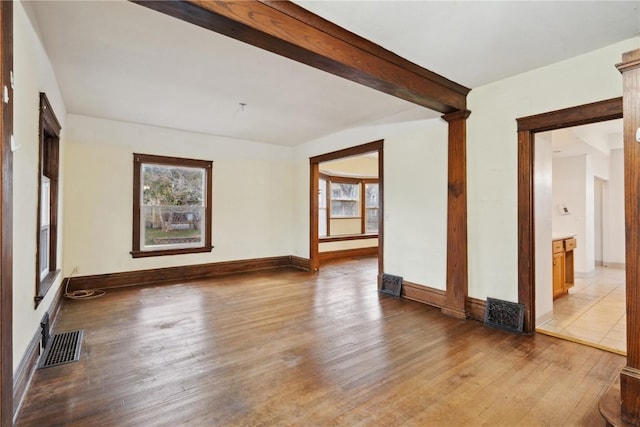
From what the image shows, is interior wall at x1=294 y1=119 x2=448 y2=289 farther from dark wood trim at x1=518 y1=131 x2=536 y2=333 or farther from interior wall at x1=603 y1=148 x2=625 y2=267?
interior wall at x1=603 y1=148 x2=625 y2=267

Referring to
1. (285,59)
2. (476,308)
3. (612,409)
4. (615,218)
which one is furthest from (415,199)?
(615,218)

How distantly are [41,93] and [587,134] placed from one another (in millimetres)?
7356

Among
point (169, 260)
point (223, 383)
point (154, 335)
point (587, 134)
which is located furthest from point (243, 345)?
point (587, 134)

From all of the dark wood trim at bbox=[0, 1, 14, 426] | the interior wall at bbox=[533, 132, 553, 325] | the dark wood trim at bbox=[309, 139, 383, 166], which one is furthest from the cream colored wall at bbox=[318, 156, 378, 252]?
the dark wood trim at bbox=[0, 1, 14, 426]

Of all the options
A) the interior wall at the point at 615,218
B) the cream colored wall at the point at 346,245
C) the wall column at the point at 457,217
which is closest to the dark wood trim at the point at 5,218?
the wall column at the point at 457,217

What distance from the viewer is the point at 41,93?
2730 millimetres

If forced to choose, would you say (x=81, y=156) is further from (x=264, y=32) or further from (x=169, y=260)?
(x=264, y=32)

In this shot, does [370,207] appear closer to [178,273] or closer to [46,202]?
[178,273]

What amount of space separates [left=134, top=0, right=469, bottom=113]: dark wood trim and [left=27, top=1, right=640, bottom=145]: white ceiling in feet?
0.34

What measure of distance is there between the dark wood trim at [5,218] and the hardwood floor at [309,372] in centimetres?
49

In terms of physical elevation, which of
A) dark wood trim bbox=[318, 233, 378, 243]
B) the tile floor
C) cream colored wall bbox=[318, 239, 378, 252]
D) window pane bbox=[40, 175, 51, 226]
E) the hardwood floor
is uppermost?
window pane bbox=[40, 175, 51, 226]

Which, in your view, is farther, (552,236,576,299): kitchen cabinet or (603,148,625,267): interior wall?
(603,148,625,267): interior wall

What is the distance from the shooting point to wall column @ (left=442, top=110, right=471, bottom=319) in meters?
3.76

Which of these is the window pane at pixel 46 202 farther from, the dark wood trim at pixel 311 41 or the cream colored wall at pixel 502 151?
the cream colored wall at pixel 502 151
